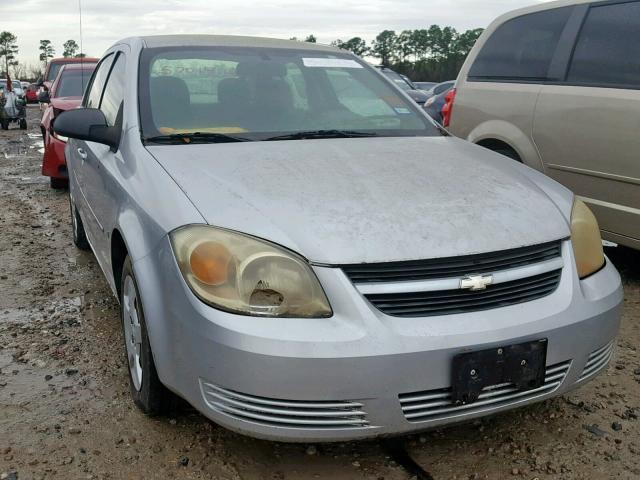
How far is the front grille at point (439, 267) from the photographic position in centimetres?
203

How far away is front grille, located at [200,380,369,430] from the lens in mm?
1988

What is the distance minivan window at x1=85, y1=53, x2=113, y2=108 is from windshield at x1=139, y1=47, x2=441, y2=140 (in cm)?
81

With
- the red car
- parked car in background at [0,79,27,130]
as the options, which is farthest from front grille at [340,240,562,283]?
parked car in background at [0,79,27,130]

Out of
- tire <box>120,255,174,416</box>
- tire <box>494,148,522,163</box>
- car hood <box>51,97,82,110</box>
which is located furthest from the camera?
car hood <box>51,97,82,110</box>

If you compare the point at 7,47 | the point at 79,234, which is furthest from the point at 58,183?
the point at 7,47

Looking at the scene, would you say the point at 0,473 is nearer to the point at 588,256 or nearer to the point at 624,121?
the point at 588,256

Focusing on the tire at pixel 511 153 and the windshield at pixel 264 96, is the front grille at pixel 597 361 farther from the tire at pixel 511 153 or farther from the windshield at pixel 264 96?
the tire at pixel 511 153

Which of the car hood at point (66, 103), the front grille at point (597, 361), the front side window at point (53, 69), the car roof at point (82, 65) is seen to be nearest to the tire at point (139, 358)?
the front grille at point (597, 361)

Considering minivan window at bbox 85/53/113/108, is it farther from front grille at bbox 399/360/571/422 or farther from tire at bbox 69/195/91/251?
front grille at bbox 399/360/571/422

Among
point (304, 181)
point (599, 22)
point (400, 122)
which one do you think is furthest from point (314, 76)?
point (599, 22)

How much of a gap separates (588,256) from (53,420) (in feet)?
6.98

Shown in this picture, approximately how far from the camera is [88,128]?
305 cm

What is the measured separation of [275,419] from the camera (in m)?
2.02

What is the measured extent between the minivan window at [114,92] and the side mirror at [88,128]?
0.14 metres
